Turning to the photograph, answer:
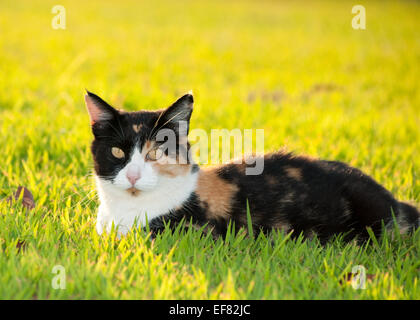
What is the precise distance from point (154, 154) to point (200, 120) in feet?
9.99

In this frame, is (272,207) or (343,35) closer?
(272,207)

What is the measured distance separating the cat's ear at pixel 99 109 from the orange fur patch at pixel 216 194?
69 centimetres

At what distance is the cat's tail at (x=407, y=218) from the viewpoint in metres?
3.47

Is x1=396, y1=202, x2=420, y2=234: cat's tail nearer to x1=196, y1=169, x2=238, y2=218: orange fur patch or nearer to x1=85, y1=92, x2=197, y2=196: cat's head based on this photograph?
x1=196, y1=169, x2=238, y2=218: orange fur patch

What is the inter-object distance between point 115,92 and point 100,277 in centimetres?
456

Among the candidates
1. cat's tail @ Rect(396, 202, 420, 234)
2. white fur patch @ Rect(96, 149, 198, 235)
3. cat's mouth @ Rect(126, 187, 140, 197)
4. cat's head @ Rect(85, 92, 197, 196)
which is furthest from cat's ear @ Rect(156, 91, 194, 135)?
cat's tail @ Rect(396, 202, 420, 234)

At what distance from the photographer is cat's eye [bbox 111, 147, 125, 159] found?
9.98 ft

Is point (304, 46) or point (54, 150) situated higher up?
point (304, 46)

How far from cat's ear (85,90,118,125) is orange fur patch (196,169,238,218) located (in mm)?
694

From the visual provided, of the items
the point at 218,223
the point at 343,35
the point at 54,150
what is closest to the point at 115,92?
the point at 54,150

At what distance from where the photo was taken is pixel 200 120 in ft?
19.8
